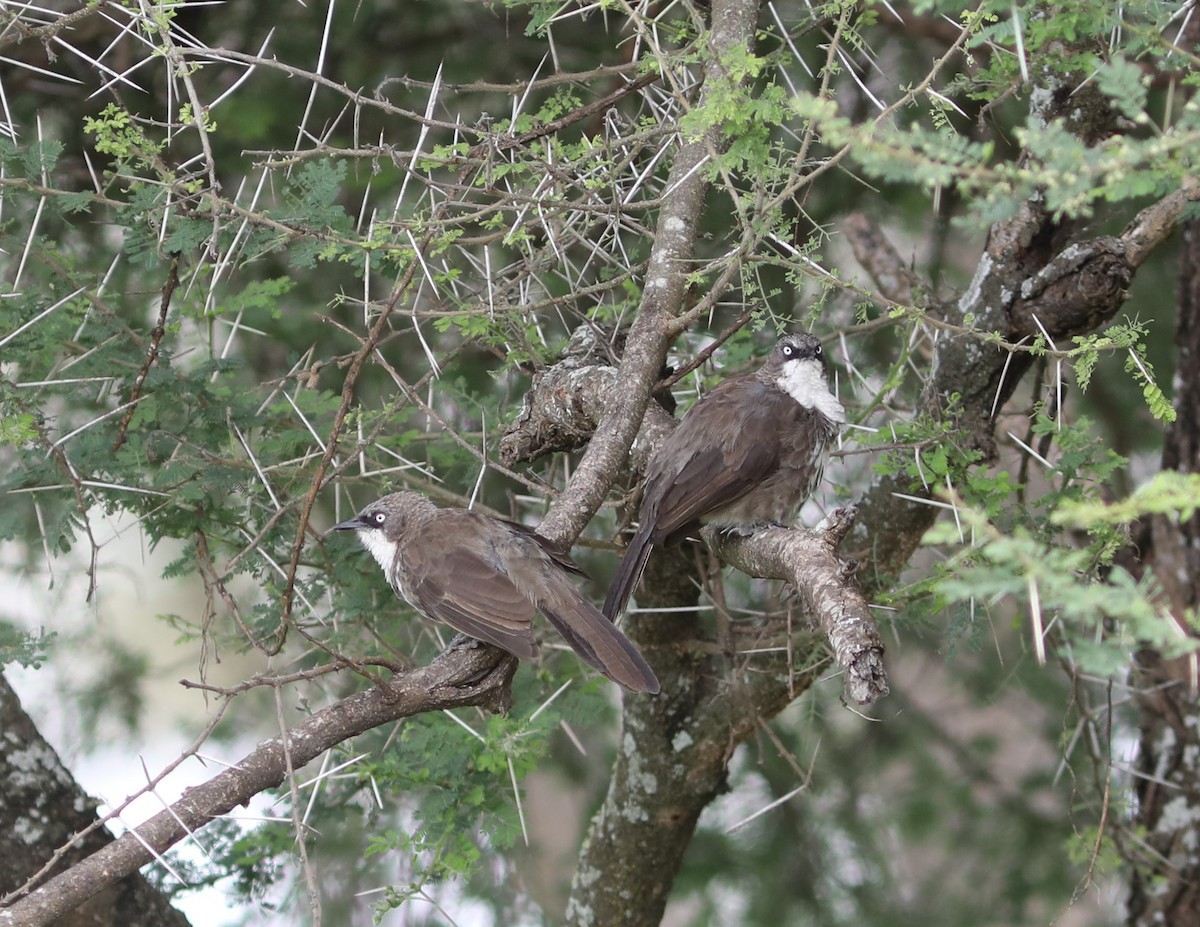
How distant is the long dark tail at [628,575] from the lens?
12.4ft

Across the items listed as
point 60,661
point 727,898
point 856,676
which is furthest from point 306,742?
point 727,898

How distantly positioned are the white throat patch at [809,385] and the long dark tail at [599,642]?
1.24 m

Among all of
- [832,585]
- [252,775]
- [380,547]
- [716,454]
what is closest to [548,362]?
[716,454]

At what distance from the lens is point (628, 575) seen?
384cm

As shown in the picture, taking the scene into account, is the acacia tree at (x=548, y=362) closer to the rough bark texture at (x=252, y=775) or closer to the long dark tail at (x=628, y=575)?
the rough bark texture at (x=252, y=775)

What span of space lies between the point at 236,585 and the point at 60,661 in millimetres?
2409

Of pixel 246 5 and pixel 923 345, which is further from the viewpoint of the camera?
pixel 246 5

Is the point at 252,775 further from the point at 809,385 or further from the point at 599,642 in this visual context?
the point at 809,385

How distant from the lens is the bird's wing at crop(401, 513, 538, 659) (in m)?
3.39

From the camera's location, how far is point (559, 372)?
4.10 meters

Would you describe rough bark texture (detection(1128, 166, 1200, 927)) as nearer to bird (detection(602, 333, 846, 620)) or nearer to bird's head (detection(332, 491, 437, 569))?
bird (detection(602, 333, 846, 620))

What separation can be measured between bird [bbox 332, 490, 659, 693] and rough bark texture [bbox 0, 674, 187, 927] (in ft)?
3.80

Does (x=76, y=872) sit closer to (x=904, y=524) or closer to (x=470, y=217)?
Answer: (x=470, y=217)

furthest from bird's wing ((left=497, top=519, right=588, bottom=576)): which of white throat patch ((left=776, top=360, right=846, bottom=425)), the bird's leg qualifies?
white throat patch ((left=776, top=360, right=846, bottom=425))
